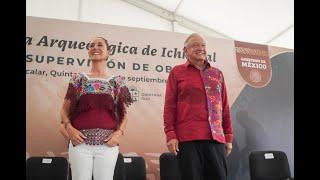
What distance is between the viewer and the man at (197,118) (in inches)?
86.9

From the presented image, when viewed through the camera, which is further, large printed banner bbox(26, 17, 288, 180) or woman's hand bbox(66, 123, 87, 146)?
large printed banner bbox(26, 17, 288, 180)

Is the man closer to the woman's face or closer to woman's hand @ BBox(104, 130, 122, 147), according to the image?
woman's hand @ BBox(104, 130, 122, 147)

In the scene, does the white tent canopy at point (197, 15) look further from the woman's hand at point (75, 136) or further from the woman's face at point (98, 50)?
the woman's hand at point (75, 136)

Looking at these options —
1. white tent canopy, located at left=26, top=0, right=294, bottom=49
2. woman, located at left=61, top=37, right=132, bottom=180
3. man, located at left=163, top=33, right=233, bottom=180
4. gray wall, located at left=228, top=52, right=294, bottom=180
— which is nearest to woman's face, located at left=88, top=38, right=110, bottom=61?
woman, located at left=61, top=37, right=132, bottom=180

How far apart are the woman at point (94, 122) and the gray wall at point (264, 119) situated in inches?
77.9

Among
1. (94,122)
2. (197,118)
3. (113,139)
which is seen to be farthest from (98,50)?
(197,118)

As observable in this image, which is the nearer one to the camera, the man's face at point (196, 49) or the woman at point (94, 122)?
the woman at point (94, 122)

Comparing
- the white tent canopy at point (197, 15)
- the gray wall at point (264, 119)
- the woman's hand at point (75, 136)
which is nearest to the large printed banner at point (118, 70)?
the gray wall at point (264, 119)

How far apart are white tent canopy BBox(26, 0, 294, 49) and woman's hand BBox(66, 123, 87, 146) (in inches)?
112

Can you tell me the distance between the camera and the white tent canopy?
16.3 feet

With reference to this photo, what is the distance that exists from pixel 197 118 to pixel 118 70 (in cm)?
175

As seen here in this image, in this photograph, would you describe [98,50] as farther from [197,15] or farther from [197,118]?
[197,15]
